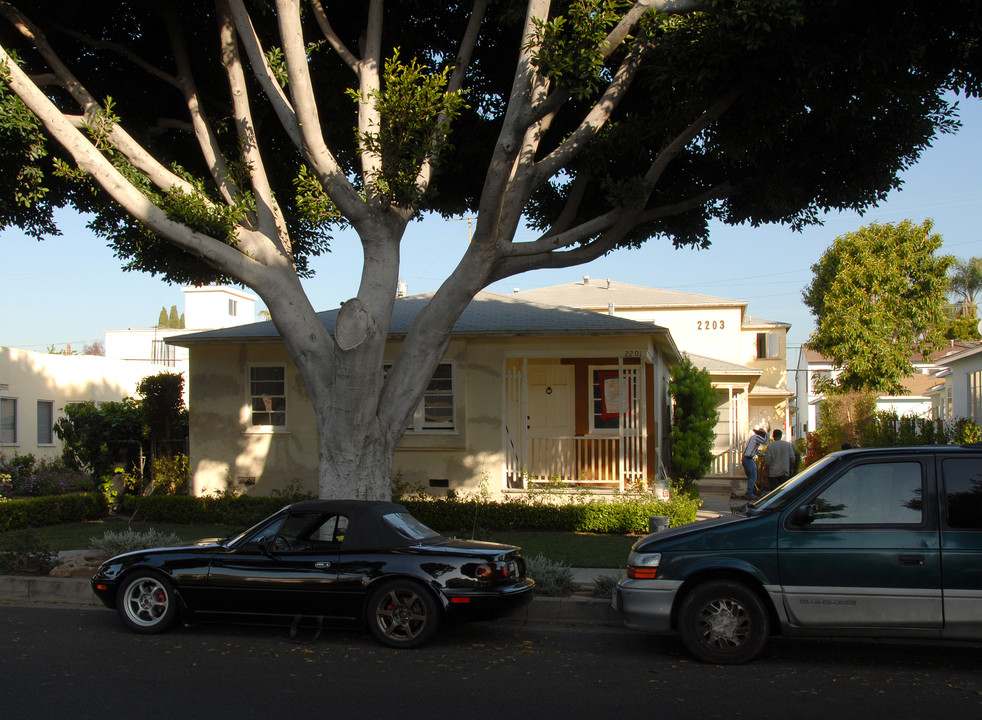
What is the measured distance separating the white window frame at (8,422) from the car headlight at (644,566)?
24.8 metres

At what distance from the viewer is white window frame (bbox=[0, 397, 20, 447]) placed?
26469 mm

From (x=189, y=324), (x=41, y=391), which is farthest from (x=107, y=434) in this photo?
(x=189, y=324)

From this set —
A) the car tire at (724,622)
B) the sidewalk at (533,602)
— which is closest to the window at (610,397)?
the sidewalk at (533,602)

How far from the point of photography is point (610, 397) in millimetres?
17266

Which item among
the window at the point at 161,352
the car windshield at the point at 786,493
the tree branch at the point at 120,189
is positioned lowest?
the car windshield at the point at 786,493

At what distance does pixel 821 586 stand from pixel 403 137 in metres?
6.32

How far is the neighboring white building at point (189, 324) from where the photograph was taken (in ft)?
135

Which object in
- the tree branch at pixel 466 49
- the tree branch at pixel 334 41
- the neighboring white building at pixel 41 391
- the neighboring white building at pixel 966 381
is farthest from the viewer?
the neighboring white building at pixel 41 391

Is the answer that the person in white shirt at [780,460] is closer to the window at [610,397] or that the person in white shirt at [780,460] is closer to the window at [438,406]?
the window at [610,397]

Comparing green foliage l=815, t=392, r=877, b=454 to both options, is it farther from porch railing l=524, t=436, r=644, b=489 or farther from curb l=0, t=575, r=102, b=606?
curb l=0, t=575, r=102, b=606

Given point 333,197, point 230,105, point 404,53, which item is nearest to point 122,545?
point 333,197

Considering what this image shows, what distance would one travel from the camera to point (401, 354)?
1038cm

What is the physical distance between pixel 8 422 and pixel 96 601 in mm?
20407

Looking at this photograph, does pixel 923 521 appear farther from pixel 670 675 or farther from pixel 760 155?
pixel 760 155
